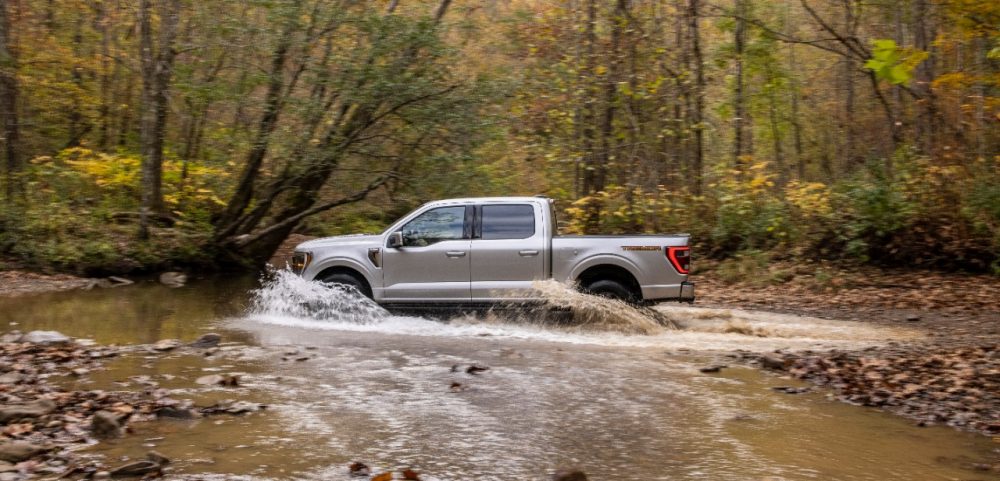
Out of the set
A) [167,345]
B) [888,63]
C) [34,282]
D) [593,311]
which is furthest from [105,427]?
[34,282]

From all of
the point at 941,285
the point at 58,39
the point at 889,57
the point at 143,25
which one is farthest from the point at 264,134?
the point at 889,57

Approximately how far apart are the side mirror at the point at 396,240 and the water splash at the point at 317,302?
85cm

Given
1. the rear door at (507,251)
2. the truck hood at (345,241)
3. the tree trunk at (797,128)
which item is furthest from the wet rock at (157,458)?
the tree trunk at (797,128)

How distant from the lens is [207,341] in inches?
418

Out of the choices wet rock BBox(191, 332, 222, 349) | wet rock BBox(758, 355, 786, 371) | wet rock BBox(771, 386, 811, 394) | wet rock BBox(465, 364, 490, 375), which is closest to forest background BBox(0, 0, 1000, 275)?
wet rock BBox(191, 332, 222, 349)

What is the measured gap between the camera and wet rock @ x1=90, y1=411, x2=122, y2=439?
6.13 meters

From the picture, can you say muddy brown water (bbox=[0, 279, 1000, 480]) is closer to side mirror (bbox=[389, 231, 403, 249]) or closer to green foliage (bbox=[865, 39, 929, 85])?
side mirror (bbox=[389, 231, 403, 249])

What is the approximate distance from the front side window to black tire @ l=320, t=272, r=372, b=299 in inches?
34.5

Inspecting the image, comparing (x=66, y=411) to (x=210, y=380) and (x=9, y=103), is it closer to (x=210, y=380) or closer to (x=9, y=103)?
(x=210, y=380)

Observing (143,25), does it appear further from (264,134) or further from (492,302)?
(492,302)

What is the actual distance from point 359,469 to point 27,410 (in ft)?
9.55

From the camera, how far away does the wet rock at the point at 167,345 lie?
399 inches

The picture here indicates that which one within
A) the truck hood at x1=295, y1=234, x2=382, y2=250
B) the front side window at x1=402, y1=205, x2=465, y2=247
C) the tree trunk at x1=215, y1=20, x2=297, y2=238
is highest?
the tree trunk at x1=215, y1=20, x2=297, y2=238

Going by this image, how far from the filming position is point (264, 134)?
1891cm
